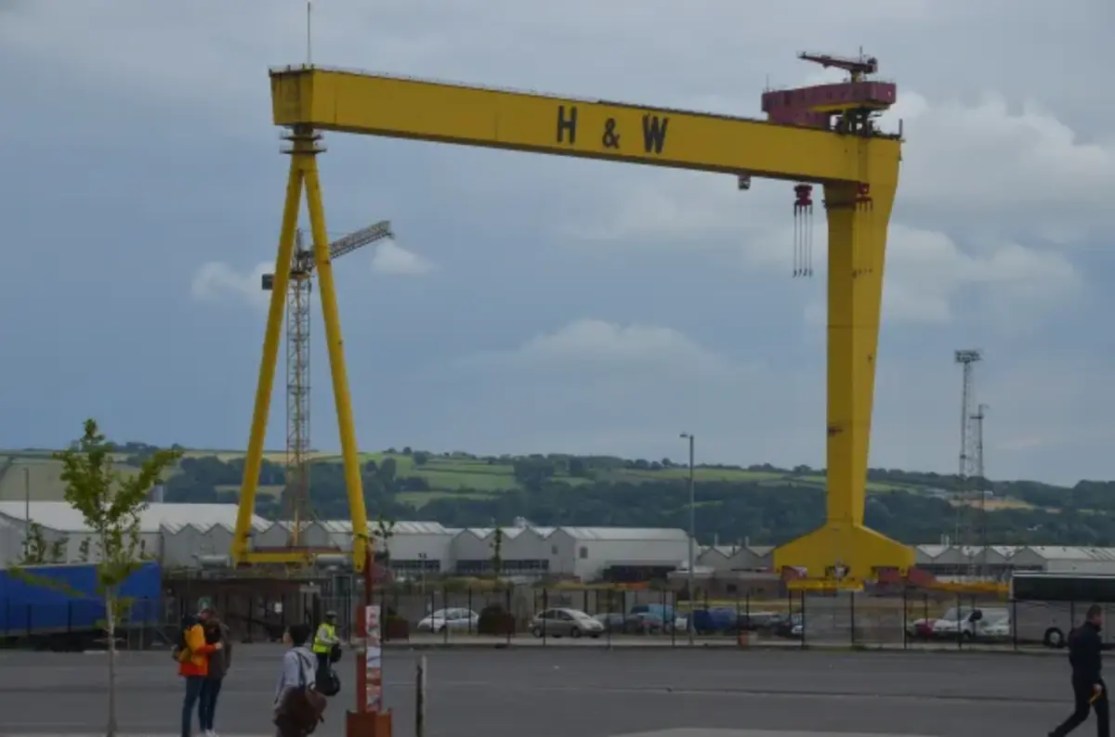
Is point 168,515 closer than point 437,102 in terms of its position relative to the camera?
No

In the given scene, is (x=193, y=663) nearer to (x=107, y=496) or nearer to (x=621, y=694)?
(x=107, y=496)

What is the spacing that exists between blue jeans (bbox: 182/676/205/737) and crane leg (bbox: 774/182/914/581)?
1757 inches

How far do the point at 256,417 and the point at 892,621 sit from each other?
2204 cm

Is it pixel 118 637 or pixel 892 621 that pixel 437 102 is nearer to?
pixel 118 637

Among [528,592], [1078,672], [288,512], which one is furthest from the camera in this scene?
[288,512]

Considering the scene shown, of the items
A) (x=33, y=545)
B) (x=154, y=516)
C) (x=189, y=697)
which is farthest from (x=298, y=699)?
(x=154, y=516)

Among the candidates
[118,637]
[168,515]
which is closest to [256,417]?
[118,637]

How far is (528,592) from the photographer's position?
8725 cm

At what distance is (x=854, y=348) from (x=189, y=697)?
45018 mm

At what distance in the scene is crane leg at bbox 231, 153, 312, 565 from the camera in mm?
61219

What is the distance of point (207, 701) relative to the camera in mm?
24234

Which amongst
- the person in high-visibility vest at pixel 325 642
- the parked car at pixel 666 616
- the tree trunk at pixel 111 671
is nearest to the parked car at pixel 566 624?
the parked car at pixel 666 616

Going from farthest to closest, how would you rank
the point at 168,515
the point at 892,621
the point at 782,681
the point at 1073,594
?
1. the point at 168,515
2. the point at 892,621
3. the point at 1073,594
4. the point at 782,681

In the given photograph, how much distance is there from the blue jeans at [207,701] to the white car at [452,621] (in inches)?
1730
